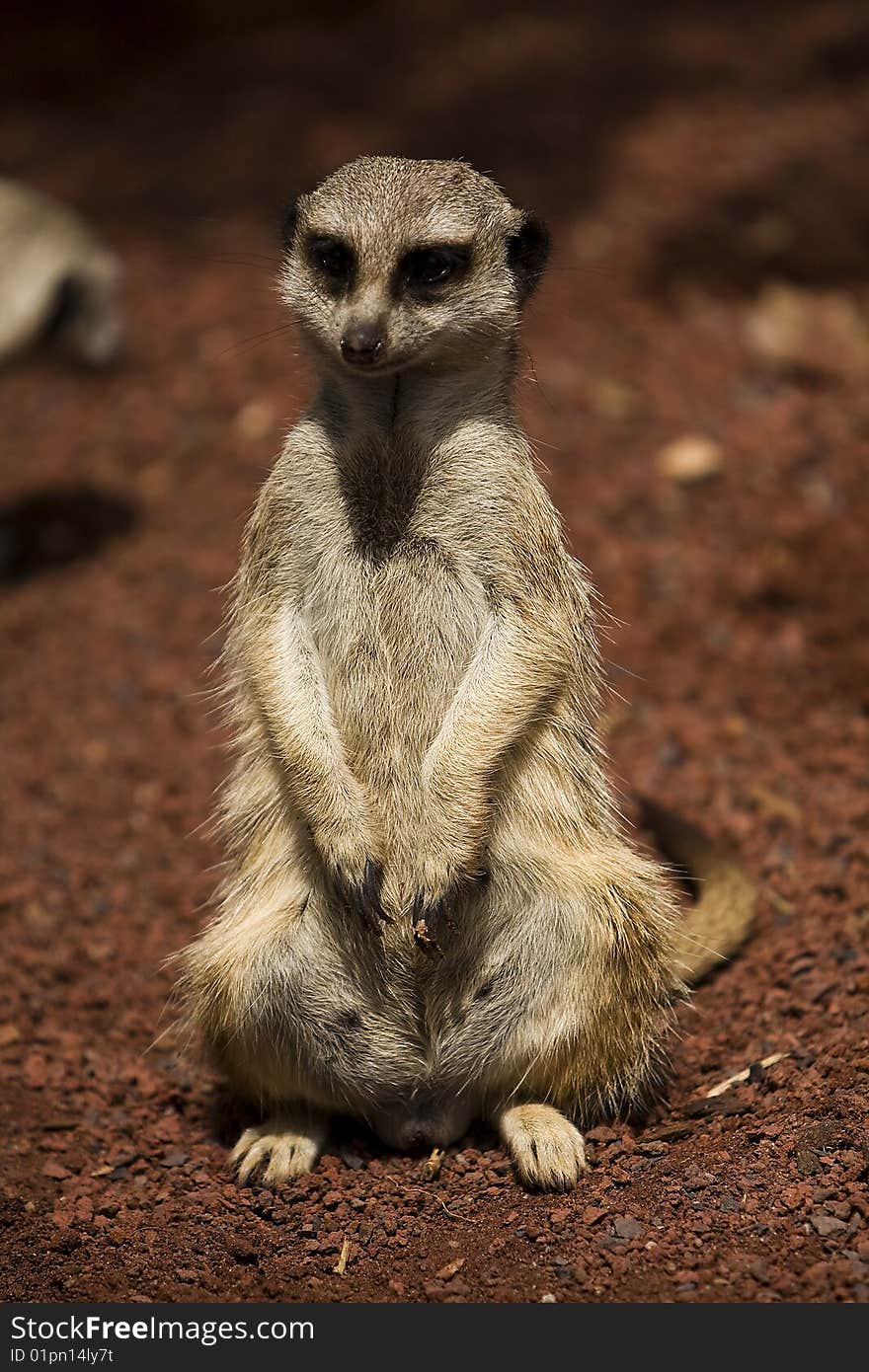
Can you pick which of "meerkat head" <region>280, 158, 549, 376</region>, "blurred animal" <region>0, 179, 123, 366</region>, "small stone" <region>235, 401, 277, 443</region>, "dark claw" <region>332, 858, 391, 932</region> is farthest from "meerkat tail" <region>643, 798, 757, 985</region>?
"blurred animal" <region>0, 179, 123, 366</region>

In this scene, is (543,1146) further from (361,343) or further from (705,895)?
(361,343)

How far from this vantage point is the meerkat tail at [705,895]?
3824 millimetres

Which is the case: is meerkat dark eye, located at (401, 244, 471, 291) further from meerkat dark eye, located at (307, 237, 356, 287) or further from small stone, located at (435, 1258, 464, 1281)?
small stone, located at (435, 1258, 464, 1281)

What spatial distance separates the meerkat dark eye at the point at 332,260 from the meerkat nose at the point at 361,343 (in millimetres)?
247

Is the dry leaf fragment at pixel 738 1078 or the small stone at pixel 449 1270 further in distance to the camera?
the dry leaf fragment at pixel 738 1078

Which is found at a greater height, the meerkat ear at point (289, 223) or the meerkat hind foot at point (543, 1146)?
the meerkat ear at point (289, 223)

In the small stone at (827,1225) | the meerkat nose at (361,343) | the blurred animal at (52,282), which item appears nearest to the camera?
the small stone at (827,1225)

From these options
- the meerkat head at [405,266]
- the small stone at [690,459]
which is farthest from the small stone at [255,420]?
the meerkat head at [405,266]

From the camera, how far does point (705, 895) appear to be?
4.00 m

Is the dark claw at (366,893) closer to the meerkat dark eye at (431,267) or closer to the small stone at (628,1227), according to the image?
the small stone at (628,1227)

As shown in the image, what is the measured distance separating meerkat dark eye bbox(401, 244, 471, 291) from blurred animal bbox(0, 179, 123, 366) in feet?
13.4

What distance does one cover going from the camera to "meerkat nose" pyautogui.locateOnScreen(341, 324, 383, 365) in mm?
2889

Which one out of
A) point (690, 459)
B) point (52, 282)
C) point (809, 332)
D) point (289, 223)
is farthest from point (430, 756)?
point (809, 332)

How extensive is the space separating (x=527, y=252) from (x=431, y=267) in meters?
0.37
